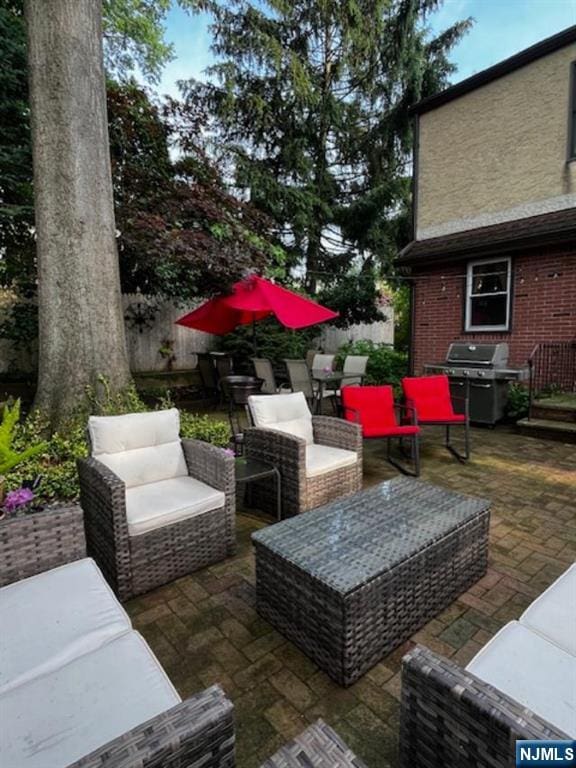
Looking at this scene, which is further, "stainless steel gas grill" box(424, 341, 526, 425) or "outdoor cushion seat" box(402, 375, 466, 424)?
"stainless steel gas grill" box(424, 341, 526, 425)

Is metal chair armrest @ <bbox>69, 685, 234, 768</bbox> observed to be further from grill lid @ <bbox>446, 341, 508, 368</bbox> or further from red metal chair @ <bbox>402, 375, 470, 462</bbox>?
grill lid @ <bbox>446, 341, 508, 368</bbox>

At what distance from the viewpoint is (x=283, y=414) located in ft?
11.8

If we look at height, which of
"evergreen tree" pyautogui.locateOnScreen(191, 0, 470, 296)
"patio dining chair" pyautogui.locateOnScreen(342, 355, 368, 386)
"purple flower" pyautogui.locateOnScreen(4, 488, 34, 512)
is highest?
"evergreen tree" pyautogui.locateOnScreen(191, 0, 470, 296)

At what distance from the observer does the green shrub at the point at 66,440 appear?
275 cm

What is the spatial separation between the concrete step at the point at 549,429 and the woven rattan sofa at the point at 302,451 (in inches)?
144

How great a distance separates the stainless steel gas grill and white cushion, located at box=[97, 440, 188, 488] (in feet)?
15.1

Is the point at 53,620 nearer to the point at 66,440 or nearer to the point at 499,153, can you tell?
the point at 66,440

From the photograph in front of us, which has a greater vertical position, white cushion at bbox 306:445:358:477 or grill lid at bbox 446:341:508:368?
grill lid at bbox 446:341:508:368

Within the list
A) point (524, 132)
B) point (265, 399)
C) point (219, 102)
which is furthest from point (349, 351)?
point (265, 399)

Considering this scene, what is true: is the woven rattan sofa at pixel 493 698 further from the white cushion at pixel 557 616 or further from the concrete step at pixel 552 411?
the concrete step at pixel 552 411

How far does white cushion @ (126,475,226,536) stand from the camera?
87.6 inches

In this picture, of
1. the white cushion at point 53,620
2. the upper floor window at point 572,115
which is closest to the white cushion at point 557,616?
the white cushion at point 53,620

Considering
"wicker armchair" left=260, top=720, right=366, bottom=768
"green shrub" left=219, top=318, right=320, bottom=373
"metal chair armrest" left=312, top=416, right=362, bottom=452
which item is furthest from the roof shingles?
"wicker armchair" left=260, top=720, right=366, bottom=768

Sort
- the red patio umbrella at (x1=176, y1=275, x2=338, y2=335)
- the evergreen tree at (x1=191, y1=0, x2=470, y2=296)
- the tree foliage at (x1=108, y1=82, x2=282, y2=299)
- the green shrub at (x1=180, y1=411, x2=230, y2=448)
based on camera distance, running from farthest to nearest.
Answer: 1. the evergreen tree at (x1=191, y1=0, x2=470, y2=296)
2. the red patio umbrella at (x1=176, y1=275, x2=338, y2=335)
3. the tree foliage at (x1=108, y1=82, x2=282, y2=299)
4. the green shrub at (x1=180, y1=411, x2=230, y2=448)
